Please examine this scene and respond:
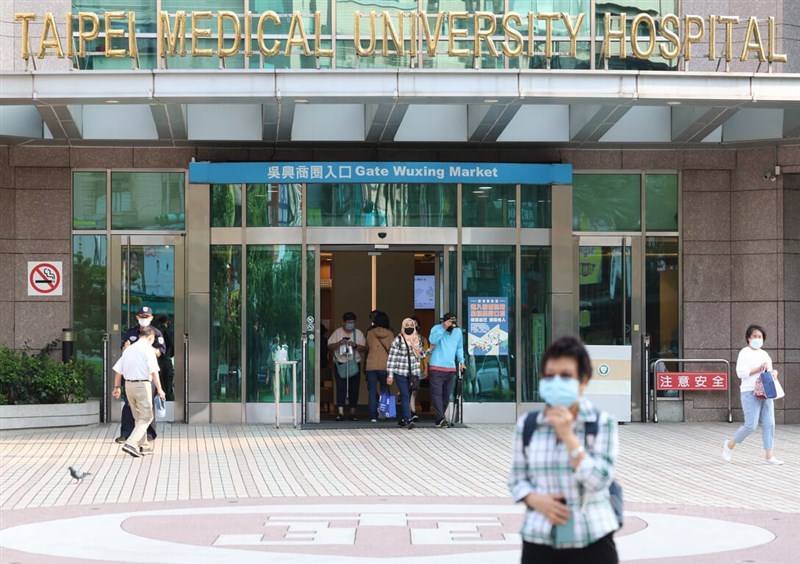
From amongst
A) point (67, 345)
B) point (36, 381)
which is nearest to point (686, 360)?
point (67, 345)

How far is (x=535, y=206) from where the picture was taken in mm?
20625

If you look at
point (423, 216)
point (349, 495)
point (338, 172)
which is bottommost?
point (349, 495)

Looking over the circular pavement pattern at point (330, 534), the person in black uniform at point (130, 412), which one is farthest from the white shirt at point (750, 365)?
the person in black uniform at point (130, 412)

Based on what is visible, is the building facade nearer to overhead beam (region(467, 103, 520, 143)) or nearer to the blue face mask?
overhead beam (region(467, 103, 520, 143))

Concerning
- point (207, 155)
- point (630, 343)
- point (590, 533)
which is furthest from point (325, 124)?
point (590, 533)

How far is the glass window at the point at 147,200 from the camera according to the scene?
2045 centimetres

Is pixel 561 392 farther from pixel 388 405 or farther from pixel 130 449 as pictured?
pixel 388 405

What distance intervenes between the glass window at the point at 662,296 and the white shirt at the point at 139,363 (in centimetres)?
808

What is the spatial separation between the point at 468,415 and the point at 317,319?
2615 mm

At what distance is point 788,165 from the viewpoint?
2030cm

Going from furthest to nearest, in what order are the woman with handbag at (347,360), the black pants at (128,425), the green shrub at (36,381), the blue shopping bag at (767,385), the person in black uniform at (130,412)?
the woman with handbag at (347,360) → the green shrub at (36,381) → the black pants at (128,425) → the person in black uniform at (130,412) → the blue shopping bag at (767,385)

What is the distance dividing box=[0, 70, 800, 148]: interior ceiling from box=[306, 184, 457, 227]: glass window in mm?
695

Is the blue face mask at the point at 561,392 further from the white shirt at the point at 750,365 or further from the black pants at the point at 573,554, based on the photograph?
the white shirt at the point at 750,365

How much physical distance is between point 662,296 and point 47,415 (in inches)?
355
